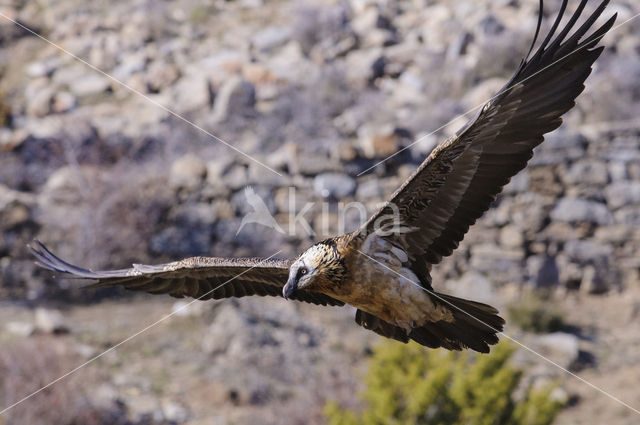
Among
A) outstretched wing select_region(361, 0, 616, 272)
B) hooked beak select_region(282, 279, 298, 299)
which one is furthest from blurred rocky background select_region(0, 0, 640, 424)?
hooked beak select_region(282, 279, 298, 299)

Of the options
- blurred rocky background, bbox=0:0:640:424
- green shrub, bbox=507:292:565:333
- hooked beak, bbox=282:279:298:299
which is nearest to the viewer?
hooked beak, bbox=282:279:298:299

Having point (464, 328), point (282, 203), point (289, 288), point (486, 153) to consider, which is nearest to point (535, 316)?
point (282, 203)

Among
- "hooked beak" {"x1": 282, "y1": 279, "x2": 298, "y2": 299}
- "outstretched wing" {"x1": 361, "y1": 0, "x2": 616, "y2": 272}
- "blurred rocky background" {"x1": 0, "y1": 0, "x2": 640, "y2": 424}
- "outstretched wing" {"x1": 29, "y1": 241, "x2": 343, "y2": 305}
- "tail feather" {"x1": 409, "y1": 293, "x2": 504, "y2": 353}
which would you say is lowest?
"blurred rocky background" {"x1": 0, "y1": 0, "x2": 640, "y2": 424}

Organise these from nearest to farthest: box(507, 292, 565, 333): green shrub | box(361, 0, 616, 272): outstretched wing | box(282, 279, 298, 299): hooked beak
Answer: box(361, 0, 616, 272): outstretched wing, box(282, 279, 298, 299): hooked beak, box(507, 292, 565, 333): green shrub

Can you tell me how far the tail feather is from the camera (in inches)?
184

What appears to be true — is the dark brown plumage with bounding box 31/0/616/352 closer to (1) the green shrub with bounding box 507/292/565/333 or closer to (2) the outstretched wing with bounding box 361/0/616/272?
(2) the outstretched wing with bounding box 361/0/616/272

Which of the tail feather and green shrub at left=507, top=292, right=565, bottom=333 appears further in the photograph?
green shrub at left=507, top=292, right=565, bottom=333

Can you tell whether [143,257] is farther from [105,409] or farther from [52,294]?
[105,409]

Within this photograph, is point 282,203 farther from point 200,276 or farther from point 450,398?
point 200,276

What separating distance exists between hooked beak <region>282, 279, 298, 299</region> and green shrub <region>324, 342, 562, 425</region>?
12.2 feet

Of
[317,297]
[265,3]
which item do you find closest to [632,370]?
[317,297]

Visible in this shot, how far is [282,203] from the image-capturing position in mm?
14094

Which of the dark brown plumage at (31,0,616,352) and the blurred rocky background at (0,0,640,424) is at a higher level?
the dark brown plumage at (31,0,616,352)

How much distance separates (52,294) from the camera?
45.1ft
